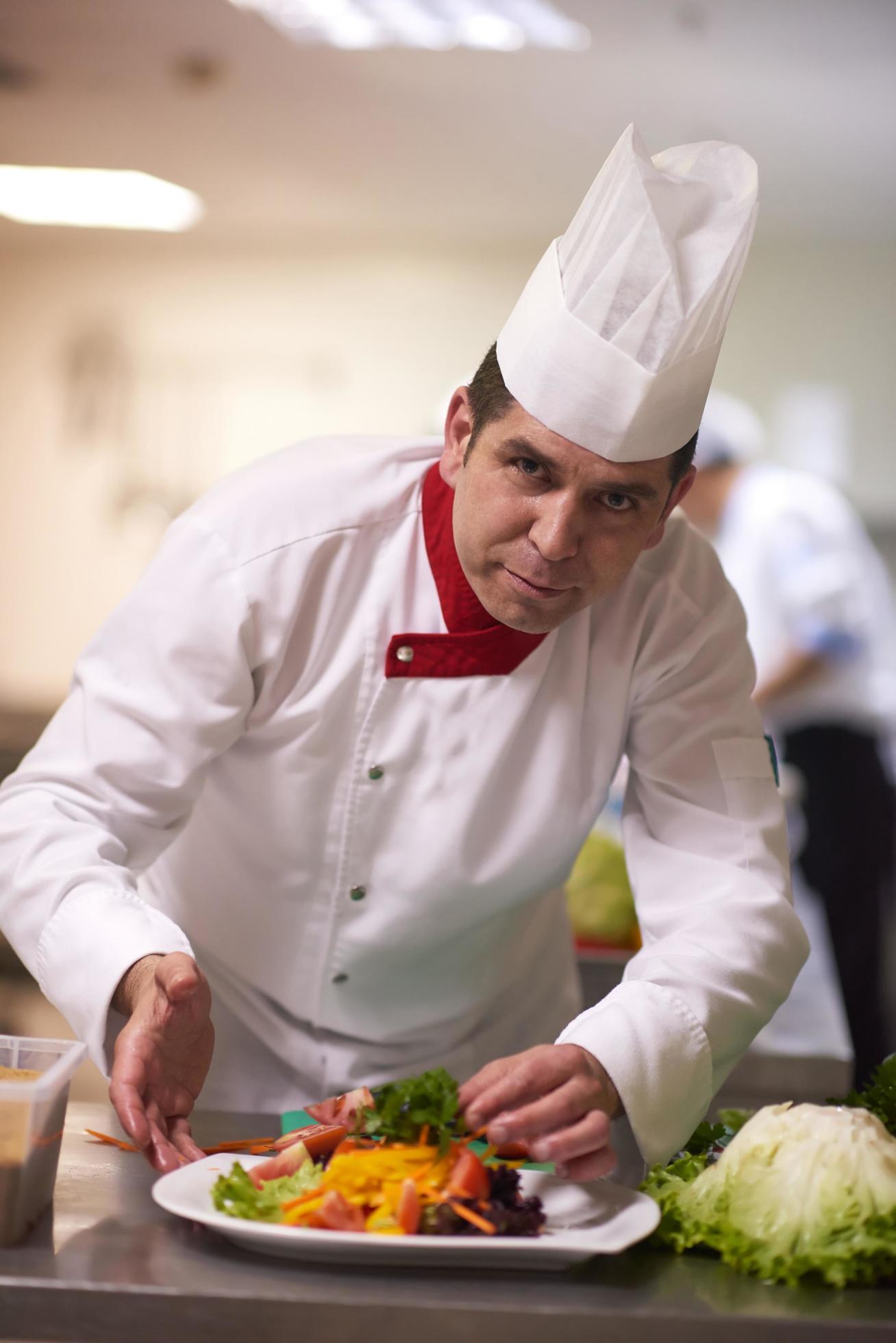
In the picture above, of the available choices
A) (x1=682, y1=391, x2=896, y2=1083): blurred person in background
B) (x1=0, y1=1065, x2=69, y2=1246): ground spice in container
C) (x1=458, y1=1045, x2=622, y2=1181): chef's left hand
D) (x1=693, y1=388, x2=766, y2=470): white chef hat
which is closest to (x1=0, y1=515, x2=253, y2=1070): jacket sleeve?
(x1=0, y1=1065, x2=69, y2=1246): ground spice in container

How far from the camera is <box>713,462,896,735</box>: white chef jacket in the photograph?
4473 mm

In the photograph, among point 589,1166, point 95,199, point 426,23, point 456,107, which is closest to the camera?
point 589,1166

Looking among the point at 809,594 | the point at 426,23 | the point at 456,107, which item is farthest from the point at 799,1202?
the point at 456,107

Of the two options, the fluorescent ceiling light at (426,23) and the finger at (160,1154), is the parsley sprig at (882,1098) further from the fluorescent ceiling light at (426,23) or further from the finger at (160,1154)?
the fluorescent ceiling light at (426,23)

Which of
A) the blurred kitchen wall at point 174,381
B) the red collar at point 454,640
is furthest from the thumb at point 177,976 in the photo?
the blurred kitchen wall at point 174,381

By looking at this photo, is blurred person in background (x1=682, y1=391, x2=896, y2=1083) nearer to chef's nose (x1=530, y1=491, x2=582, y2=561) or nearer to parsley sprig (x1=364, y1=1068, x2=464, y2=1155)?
chef's nose (x1=530, y1=491, x2=582, y2=561)

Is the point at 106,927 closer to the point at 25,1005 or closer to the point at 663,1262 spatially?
the point at 663,1262

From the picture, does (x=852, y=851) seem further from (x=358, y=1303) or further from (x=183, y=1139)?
(x=358, y=1303)

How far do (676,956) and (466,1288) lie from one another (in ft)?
1.57

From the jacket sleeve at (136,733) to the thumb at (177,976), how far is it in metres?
0.16

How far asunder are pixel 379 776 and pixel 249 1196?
1.84 feet

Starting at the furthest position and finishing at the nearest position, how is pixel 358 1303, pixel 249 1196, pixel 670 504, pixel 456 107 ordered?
pixel 456 107 < pixel 670 504 < pixel 249 1196 < pixel 358 1303

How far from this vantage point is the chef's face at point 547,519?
51.6 inches

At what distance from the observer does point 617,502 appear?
1350 mm
